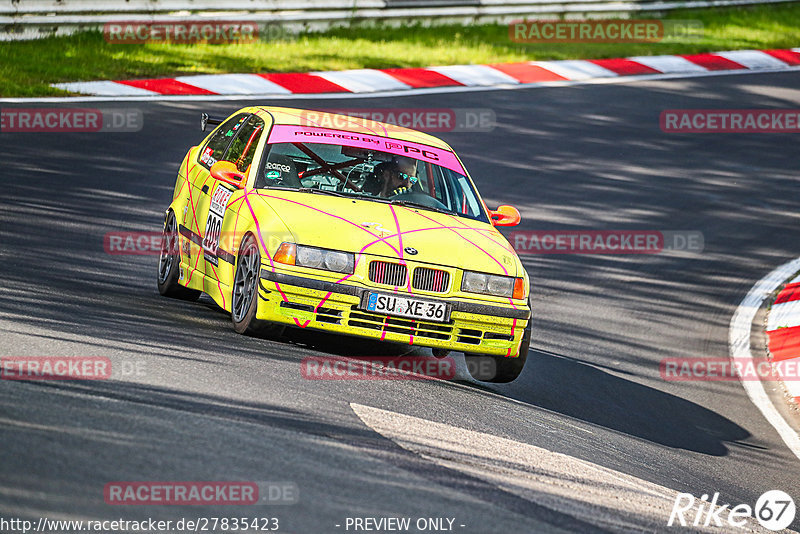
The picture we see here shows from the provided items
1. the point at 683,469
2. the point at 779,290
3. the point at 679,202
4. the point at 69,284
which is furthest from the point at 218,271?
the point at 679,202

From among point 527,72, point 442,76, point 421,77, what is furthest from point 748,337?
point 527,72

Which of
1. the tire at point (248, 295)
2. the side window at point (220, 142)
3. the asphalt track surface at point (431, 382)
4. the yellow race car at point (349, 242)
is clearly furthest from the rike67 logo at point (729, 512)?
the side window at point (220, 142)

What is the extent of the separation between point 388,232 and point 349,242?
332 millimetres

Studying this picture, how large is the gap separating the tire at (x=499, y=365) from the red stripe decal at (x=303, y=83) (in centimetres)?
956

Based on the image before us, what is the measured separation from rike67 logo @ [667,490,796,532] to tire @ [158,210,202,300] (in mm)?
4773

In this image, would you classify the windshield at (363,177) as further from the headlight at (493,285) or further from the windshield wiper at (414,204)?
the headlight at (493,285)

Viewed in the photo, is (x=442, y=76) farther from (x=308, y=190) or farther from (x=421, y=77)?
(x=308, y=190)

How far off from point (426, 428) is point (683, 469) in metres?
1.77

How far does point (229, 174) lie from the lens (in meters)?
9.04

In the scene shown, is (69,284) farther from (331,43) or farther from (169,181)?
(331,43)

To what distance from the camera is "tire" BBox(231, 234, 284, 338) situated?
8.07m

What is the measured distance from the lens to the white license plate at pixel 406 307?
7.93 meters

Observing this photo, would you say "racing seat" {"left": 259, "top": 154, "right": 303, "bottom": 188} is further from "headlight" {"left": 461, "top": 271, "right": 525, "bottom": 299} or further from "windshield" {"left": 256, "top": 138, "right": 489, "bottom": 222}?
"headlight" {"left": 461, "top": 271, "right": 525, "bottom": 299}

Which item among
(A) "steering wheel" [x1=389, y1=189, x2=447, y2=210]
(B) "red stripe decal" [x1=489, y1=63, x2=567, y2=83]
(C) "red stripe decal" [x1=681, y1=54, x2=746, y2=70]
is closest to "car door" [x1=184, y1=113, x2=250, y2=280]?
(A) "steering wheel" [x1=389, y1=189, x2=447, y2=210]
